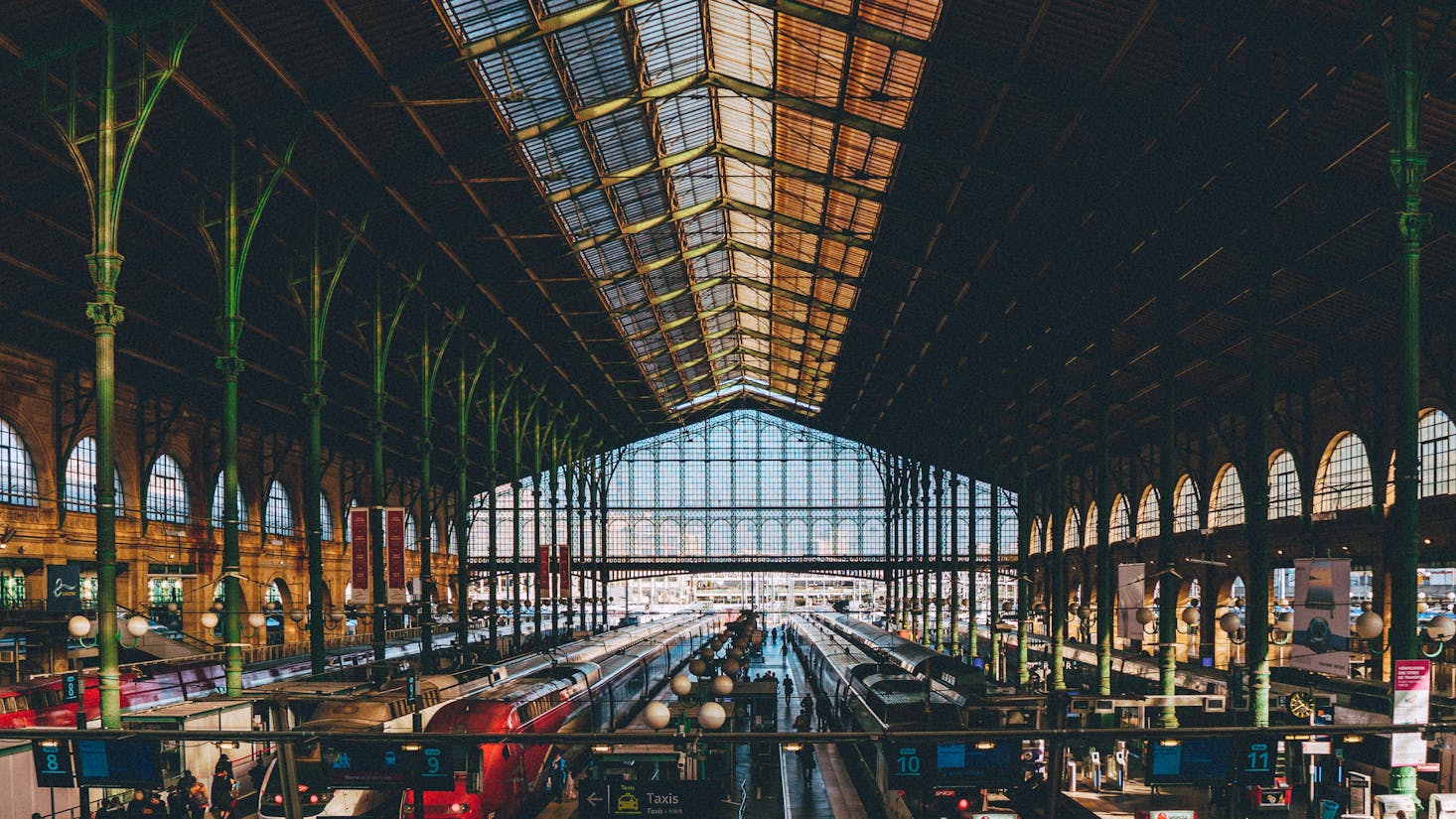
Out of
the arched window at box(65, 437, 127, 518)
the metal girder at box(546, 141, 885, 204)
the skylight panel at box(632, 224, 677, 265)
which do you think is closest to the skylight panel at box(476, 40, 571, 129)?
the metal girder at box(546, 141, 885, 204)

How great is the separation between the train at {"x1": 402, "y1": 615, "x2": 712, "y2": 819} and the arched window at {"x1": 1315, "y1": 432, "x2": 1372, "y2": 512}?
75.4 ft

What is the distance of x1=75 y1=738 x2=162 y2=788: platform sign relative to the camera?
12984 mm

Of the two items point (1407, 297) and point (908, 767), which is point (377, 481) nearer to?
point (908, 767)

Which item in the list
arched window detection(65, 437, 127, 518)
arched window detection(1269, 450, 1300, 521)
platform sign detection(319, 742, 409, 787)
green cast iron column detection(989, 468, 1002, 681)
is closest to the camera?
platform sign detection(319, 742, 409, 787)

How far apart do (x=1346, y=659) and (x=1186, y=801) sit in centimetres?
550

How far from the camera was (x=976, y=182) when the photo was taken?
99.2 feet

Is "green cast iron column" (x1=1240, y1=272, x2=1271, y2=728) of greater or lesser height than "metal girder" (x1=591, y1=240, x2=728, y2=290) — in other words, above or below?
below

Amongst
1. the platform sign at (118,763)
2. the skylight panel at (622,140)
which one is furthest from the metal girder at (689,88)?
the platform sign at (118,763)

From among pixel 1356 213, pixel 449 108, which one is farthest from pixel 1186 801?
pixel 449 108

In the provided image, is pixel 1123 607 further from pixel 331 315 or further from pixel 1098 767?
pixel 331 315

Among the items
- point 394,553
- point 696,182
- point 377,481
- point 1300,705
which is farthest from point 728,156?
point 1300,705

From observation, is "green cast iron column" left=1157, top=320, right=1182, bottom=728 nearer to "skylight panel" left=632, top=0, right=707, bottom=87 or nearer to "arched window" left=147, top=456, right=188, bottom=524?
"skylight panel" left=632, top=0, right=707, bottom=87

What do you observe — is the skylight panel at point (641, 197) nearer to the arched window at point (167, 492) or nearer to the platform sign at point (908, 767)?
the arched window at point (167, 492)

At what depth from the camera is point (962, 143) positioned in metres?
28.1
